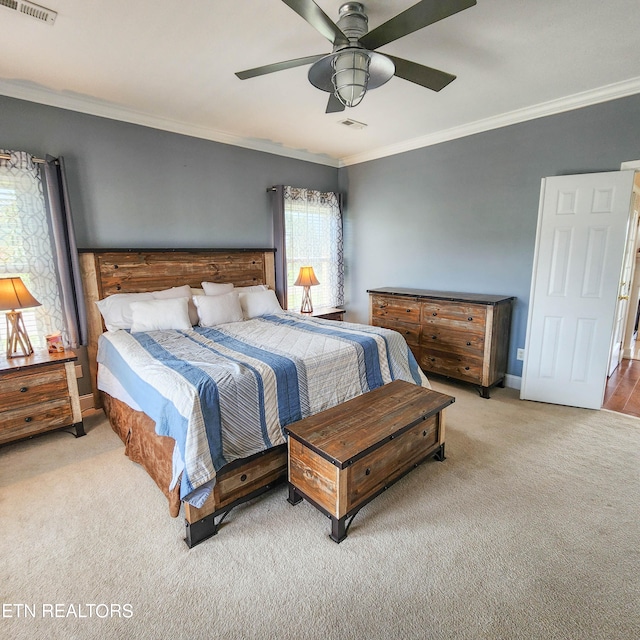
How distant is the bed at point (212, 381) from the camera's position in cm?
174

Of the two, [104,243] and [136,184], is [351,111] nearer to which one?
[136,184]

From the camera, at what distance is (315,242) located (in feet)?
15.7

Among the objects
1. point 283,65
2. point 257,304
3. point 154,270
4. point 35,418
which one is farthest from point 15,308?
point 283,65

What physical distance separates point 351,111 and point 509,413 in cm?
305

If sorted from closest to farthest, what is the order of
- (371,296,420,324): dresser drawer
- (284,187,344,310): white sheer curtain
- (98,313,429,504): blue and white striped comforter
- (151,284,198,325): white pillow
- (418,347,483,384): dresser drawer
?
(98,313,429,504): blue and white striped comforter < (151,284,198,325): white pillow < (418,347,483,384): dresser drawer < (371,296,420,324): dresser drawer < (284,187,344,310): white sheer curtain

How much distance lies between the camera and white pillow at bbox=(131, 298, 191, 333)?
296 centimetres

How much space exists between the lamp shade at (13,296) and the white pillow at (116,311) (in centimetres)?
57

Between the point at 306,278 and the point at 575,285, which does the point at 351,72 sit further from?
the point at 306,278

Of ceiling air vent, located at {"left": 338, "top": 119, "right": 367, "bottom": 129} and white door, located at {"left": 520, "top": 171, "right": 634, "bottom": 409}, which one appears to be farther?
ceiling air vent, located at {"left": 338, "top": 119, "right": 367, "bottom": 129}

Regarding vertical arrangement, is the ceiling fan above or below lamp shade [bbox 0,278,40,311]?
above

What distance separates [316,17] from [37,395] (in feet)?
9.70

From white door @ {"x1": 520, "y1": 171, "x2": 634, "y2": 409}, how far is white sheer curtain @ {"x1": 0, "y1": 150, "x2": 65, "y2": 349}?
420 cm

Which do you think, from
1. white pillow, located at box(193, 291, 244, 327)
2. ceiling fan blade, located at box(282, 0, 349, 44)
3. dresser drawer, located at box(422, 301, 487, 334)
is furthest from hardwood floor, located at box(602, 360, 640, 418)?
ceiling fan blade, located at box(282, 0, 349, 44)

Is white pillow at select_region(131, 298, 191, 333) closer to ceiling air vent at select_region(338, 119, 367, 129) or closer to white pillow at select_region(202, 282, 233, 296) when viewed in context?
white pillow at select_region(202, 282, 233, 296)
